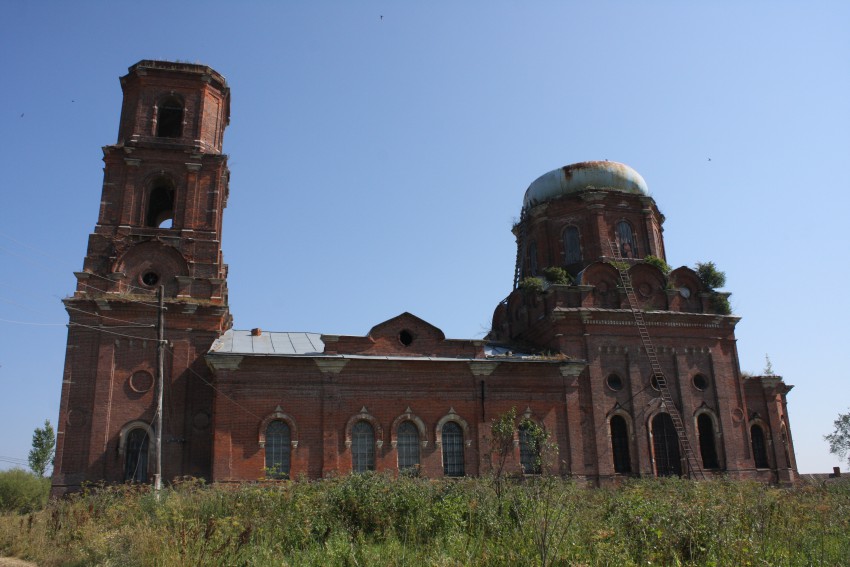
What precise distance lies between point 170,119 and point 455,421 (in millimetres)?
16595

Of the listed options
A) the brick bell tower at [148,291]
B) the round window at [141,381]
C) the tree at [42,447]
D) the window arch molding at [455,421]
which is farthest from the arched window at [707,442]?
the tree at [42,447]

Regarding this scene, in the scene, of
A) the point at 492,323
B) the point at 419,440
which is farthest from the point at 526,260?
the point at 419,440

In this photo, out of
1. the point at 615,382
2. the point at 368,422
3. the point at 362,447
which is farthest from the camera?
the point at 615,382

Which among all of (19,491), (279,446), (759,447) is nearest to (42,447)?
(19,491)

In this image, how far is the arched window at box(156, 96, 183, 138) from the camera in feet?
85.0

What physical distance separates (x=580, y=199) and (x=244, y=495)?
22541 mm

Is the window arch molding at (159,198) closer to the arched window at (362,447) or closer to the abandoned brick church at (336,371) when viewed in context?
the abandoned brick church at (336,371)

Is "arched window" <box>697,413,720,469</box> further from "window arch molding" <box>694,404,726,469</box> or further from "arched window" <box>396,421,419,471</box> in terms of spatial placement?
"arched window" <box>396,421,419,471</box>

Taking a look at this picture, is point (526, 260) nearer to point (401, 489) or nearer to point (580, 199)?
point (580, 199)

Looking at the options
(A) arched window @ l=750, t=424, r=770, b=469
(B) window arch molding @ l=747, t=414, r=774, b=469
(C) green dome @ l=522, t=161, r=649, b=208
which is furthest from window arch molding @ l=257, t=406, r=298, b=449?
(A) arched window @ l=750, t=424, r=770, b=469

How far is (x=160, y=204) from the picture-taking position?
27047mm

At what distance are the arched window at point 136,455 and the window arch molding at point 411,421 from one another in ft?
26.0

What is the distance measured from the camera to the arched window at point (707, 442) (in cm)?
2562

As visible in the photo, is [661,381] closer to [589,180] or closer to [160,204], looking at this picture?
[589,180]
